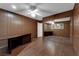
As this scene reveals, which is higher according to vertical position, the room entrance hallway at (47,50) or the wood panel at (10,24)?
the wood panel at (10,24)

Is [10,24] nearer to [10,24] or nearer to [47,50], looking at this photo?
[10,24]

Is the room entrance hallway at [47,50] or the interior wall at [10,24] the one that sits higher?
the interior wall at [10,24]

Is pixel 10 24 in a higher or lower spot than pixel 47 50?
higher

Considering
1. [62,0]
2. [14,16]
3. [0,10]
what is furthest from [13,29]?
[62,0]

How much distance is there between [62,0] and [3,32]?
13.6ft

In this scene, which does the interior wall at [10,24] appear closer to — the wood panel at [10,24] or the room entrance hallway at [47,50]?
the wood panel at [10,24]

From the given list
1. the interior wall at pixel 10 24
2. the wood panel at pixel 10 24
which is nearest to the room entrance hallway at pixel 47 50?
the interior wall at pixel 10 24

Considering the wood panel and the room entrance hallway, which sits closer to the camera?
the room entrance hallway

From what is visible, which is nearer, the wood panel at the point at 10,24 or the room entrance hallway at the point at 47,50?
the room entrance hallway at the point at 47,50

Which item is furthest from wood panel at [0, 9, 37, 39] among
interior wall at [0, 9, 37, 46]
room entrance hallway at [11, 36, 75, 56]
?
room entrance hallway at [11, 36, 75, 56]

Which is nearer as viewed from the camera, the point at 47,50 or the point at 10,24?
the point at 47,50

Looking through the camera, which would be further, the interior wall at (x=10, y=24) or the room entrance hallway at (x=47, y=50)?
the interior wall at (x=10, y=24)

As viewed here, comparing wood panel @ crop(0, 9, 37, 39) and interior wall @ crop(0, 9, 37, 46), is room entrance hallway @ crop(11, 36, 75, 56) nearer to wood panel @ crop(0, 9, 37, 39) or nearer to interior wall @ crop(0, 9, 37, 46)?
interior wall @ crop(0, 9, 37, 46)

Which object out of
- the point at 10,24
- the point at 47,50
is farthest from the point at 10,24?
the point at 47,50
